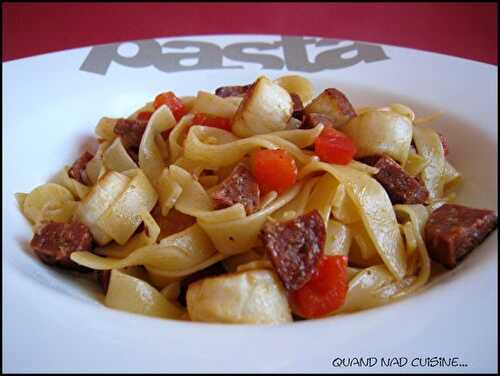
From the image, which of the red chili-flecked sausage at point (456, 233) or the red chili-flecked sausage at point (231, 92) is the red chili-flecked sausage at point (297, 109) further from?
the red chili-flecked sausage at point (456, 233)

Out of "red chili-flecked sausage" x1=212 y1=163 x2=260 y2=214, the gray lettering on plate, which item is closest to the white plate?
the gray lettering on plate

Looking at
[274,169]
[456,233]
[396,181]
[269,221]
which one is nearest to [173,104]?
[274,169]

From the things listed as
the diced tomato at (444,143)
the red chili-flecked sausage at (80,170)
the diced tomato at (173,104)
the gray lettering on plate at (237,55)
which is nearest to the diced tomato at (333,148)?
the diced tomato at (444,143)

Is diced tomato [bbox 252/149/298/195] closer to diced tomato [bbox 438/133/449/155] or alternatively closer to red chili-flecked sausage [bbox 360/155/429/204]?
red chili-flecked sausage [bbox 360/155/429/204]

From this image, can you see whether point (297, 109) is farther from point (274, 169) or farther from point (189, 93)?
point (189, 93)

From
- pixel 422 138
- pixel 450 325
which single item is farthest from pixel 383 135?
pixel 450 325

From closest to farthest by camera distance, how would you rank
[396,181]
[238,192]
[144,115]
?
[238,192], [396,181], [144,115]

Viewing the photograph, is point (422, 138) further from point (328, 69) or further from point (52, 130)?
point (52, 130)
